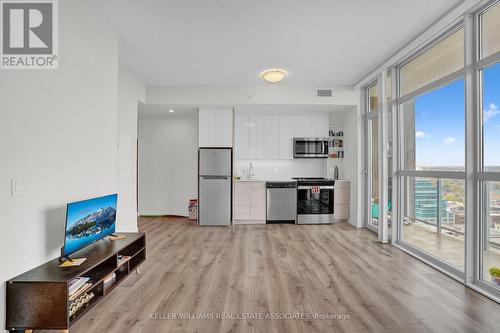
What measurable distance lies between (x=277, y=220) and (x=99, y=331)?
13.8 ft

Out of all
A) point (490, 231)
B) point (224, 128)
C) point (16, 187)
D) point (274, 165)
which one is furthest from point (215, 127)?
point (490, 231)

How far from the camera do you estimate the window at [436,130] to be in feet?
9.94

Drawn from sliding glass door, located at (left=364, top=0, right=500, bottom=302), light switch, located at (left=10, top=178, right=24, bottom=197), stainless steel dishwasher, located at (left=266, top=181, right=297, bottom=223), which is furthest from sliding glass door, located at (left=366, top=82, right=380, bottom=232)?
light switch, located at (left=10, top=178, right=24, bottom=197)

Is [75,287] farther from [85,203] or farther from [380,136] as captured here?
[380,136]

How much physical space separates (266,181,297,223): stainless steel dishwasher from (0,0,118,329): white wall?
349cm

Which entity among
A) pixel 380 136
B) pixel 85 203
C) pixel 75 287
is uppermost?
pixel 380 136

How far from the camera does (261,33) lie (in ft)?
10.8

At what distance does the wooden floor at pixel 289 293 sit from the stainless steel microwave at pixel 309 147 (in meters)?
2.46

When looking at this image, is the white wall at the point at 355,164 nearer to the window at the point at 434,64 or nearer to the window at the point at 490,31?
the window at the point at 434,64

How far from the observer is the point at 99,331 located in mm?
2031

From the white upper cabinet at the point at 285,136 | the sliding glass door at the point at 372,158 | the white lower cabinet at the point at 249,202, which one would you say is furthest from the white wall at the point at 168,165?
the sliding glass door at the point at 372,158

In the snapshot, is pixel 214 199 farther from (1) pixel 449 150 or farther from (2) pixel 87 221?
(1) pixel 449 150

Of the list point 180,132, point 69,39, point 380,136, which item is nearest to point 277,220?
point 380,136

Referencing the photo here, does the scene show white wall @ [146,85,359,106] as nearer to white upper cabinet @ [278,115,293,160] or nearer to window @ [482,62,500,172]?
white upper cabinet @ [278,115,293,160]
